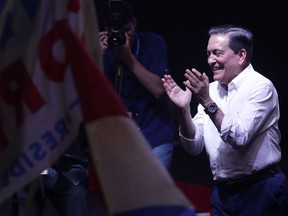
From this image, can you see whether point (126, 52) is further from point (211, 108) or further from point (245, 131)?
point (245, 131)

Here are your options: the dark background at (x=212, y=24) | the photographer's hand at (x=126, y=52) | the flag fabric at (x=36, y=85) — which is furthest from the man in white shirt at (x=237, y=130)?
the dark background at (x=212, y=24)

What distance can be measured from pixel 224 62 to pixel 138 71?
42 cm

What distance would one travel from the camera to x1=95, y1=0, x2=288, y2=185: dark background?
4523 millimetres

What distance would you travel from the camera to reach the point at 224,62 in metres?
→ 2.66

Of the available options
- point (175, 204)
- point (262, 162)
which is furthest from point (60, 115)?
point (262, 162)

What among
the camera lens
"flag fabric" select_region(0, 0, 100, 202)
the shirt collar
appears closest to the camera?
"flag fabric" select_region(0, 0, 100, 202)

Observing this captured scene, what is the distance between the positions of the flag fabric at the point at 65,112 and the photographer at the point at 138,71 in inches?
36.9

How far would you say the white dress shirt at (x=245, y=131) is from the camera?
97.6 inches

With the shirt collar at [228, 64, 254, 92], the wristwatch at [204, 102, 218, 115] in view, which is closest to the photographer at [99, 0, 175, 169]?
the wristwatch at [204, 102, 218, 115]

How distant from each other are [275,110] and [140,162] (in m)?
1.50

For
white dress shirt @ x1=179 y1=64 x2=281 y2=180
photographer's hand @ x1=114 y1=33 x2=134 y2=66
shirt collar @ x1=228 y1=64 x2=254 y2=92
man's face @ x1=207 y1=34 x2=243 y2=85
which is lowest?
white dress shirt @ x1=179 y1=64 x2=281 y2=180

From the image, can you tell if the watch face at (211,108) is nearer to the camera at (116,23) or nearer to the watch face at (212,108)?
the watch face at (212,108)

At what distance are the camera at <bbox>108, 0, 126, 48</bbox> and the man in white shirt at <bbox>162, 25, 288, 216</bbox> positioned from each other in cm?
24

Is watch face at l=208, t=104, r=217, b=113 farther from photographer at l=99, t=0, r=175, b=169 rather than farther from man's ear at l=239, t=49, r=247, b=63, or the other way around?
man's ear at l=239, t=49, r=247, b=63
